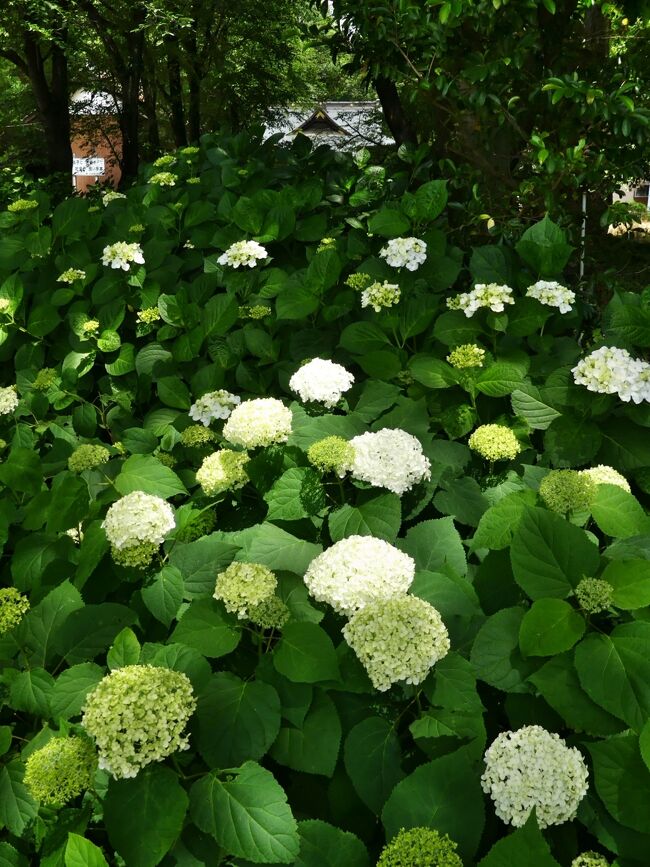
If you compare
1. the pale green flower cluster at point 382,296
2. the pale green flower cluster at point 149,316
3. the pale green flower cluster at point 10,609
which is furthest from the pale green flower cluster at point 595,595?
the pale green flower cluster at point 149,316

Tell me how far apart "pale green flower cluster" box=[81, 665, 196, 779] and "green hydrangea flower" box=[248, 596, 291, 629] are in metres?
0.23

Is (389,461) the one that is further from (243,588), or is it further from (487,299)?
(487,299)

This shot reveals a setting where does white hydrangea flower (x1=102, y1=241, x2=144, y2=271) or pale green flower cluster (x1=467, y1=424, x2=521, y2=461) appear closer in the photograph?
pale green flower cluster (x1=467, y1=424, x2=521, y2=461)

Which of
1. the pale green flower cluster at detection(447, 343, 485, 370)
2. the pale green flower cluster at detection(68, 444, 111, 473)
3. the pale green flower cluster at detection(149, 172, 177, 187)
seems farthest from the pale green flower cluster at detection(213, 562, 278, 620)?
the pale green flower cluster at detection(149, 172, 177, 187)

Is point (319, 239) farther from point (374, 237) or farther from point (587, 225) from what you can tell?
point (587, 225)

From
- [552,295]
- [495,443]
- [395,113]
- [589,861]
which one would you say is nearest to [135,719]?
[589,861]

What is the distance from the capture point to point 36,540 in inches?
80.5

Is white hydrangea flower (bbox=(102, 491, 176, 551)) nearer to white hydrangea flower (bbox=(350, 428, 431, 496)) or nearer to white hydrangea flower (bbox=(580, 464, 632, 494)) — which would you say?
white hydrangea flower (bbox=(350, 428, 431, 496))

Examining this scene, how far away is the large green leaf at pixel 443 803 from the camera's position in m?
1.15

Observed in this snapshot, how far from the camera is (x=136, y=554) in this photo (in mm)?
1617

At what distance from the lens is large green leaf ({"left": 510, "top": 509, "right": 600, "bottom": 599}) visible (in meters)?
1.46

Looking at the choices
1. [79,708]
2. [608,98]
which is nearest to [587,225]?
[608,98]

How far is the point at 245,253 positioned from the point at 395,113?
9.20 ft

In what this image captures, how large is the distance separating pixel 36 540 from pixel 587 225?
319 cm
